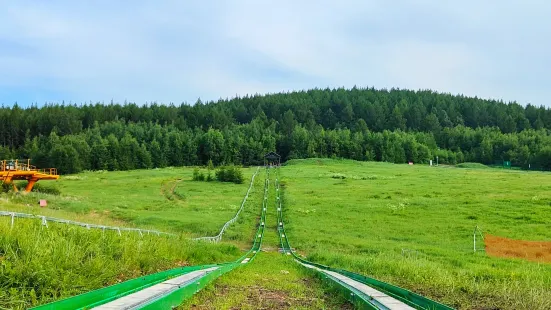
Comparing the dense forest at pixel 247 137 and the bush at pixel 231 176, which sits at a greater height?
the dense forest at pixel 247 137

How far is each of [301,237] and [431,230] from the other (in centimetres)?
1015

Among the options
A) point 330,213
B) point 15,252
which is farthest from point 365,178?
point 15,252

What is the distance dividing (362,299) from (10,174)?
53.8 meters

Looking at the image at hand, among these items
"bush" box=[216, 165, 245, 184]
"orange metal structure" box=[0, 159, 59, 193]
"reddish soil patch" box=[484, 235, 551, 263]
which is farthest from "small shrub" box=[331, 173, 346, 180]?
"reddish soil patch" box=[484, 235, 551, 263]

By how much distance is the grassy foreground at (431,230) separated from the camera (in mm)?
10641

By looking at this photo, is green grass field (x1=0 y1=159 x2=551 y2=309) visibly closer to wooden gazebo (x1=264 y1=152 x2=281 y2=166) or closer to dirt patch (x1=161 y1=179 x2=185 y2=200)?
dirt patch (x1=161 y1=179 x2=185 y2=200)

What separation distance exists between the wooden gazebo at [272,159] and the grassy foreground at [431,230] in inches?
2094

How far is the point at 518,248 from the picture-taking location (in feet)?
95.9

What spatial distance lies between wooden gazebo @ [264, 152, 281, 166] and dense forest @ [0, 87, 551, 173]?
29.9 feet

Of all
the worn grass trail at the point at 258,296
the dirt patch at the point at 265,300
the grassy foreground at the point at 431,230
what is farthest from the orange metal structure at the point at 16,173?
the dirt patch at the point at 265,300

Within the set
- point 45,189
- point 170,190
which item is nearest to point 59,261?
point 45,189

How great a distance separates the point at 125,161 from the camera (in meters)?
124

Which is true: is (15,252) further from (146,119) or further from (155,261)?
(146,119)

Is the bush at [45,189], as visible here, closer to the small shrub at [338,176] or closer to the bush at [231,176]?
the bush at [231,176]
